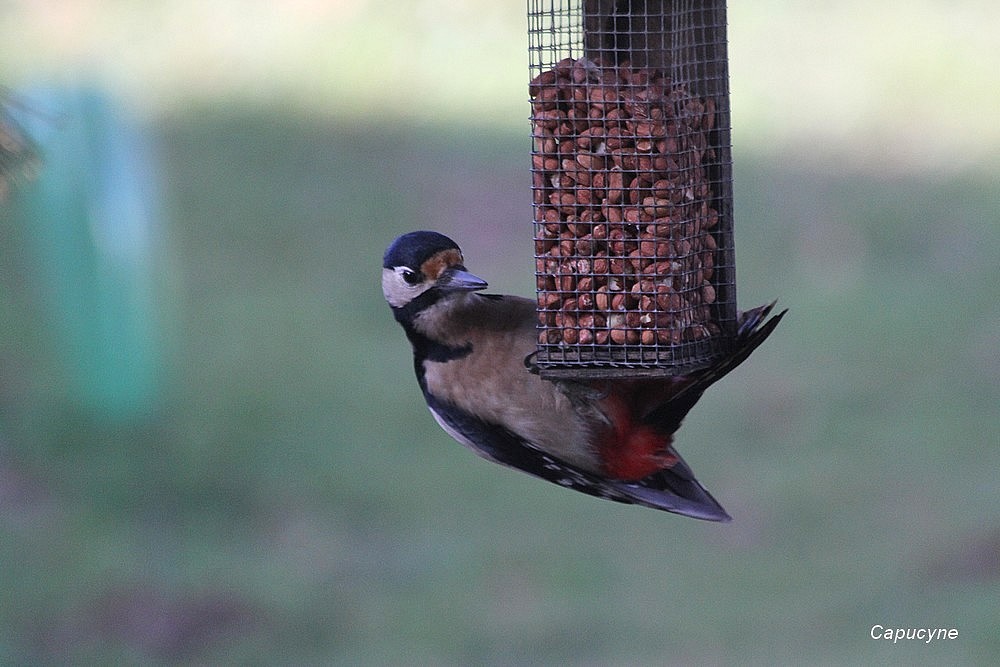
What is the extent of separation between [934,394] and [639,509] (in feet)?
6.50

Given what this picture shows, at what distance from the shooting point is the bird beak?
3.79 metres

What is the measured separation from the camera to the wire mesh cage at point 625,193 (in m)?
3.57

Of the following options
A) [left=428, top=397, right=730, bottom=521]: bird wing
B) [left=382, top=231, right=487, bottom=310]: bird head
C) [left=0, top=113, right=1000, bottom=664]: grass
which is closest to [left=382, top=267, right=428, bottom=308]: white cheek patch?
[left=382, top=231, right=487, bottom=310]: bird head

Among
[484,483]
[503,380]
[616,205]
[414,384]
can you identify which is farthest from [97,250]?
[616,205]

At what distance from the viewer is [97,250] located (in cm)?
842

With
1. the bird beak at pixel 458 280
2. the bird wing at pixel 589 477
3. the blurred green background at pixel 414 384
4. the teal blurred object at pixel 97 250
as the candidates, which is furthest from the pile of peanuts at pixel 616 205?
the teal blurred object at pixel 97 250

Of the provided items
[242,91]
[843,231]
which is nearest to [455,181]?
[242,91]

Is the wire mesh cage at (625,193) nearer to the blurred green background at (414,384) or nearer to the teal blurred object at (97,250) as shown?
the blurred green background at (414,384)

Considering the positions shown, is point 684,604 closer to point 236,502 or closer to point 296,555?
point 296,555

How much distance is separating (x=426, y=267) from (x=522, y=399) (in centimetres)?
44

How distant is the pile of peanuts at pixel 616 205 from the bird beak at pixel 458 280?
185 mm

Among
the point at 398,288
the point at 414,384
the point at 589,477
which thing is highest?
the point at 398,288

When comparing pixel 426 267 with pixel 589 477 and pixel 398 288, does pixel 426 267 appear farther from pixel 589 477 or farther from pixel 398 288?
pixel 589 477

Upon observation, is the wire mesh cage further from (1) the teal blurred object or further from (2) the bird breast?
(1) the teal blurred object
